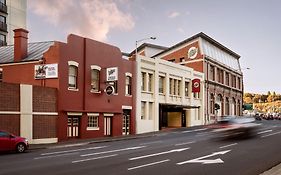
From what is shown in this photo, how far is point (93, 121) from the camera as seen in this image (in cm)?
3659

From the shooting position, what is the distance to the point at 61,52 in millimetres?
32969

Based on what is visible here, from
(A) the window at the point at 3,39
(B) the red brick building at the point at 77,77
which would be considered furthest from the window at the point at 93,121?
(A) the window at the point at 3,39

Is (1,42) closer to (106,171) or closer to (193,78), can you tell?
(193,78)

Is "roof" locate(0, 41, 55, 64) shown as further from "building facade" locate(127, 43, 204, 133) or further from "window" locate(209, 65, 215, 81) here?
"window" locate(209, 65, 215, 81)

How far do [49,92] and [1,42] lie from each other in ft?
104

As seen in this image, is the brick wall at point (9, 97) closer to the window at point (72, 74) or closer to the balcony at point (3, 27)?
the window at point (72, 74)

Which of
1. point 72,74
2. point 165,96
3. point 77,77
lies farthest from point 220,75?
point 72,74

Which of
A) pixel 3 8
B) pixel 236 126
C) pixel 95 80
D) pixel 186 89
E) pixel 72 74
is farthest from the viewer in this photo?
pixel 3 8

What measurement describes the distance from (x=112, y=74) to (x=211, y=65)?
33.1 metres

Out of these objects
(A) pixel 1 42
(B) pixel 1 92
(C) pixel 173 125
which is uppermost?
(A) pixel 1 42

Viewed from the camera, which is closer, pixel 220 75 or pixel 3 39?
pixel 3 39

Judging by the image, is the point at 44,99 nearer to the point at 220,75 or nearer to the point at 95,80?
the point at 95,80

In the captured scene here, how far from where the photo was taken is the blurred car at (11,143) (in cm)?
2283

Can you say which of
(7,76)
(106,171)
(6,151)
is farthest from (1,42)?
(106,171)
